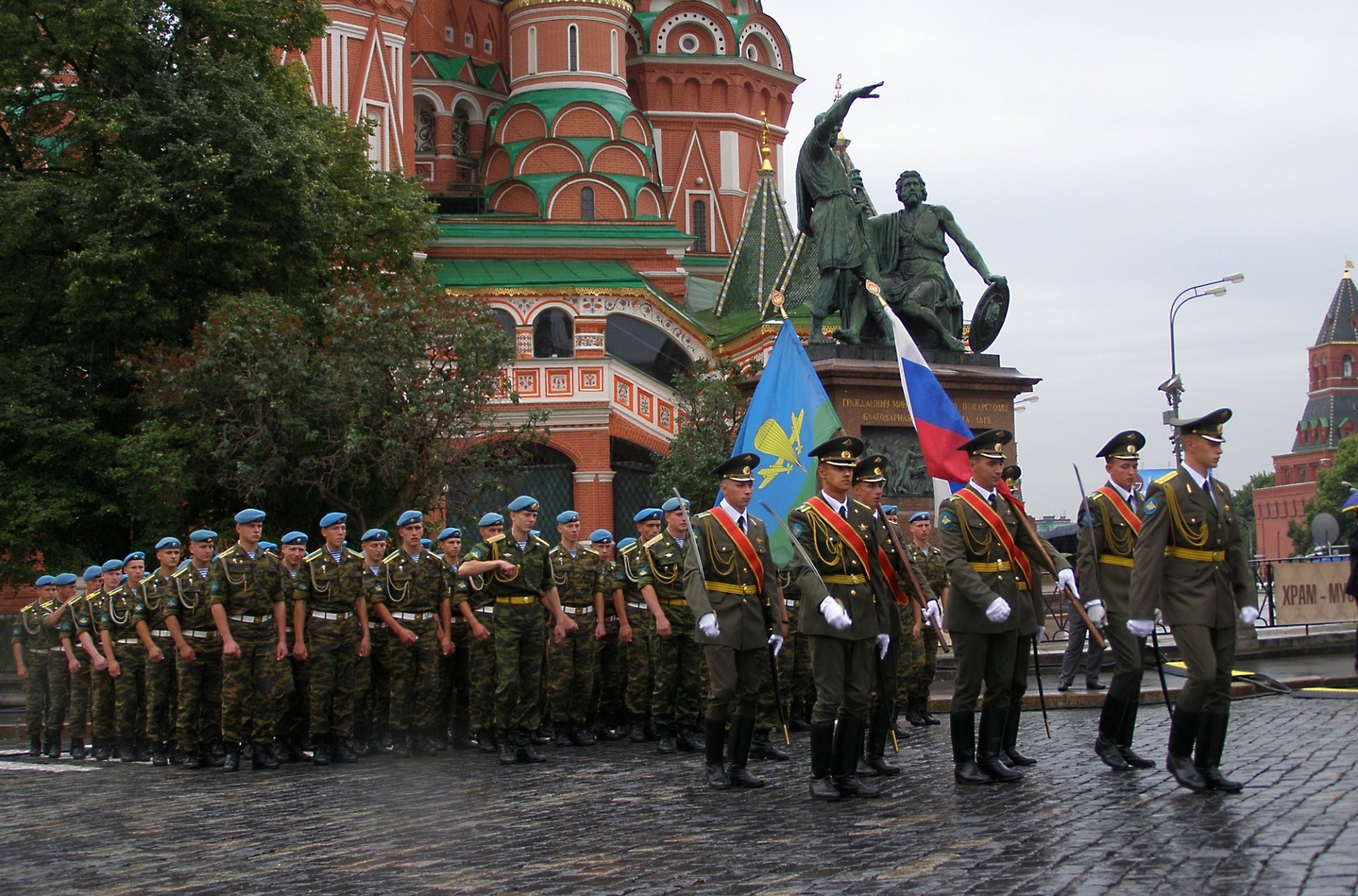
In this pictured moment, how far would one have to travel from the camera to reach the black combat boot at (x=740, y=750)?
9.27m

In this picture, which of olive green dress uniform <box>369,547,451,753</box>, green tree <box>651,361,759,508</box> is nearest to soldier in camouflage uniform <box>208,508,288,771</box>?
olive green dress uniform <box>369,547,451,753</box>

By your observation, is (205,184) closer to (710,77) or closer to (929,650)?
(929,650)

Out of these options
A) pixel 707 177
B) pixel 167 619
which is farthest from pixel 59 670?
pixel 707 177

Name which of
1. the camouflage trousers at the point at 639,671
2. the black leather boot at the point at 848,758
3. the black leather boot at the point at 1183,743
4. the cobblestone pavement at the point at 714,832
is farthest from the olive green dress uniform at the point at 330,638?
the black leather boot at the point at 1183,743

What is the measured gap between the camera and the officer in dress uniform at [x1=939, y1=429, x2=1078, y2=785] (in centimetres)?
888

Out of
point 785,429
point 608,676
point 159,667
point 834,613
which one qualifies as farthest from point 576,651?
point 834,613

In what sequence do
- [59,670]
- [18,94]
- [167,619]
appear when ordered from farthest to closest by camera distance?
[18,94] → [59,670] → [167,619]

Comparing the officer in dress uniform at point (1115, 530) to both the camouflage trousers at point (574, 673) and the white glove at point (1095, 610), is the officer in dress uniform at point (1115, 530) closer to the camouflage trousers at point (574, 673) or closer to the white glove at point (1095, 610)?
the white glove at point (1095, 610)

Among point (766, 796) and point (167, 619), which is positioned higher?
point (167, 619)

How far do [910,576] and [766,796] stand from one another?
152 centimetres

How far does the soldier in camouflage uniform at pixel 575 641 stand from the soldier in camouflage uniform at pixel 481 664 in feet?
1.52

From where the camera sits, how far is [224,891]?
691 cm

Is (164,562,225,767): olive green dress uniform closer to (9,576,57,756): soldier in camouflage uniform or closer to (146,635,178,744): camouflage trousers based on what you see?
(146,635,178,744): camouflage trousers

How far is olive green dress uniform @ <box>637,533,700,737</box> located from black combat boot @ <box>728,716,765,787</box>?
2.51m
